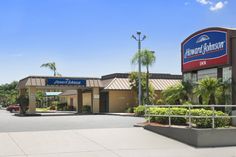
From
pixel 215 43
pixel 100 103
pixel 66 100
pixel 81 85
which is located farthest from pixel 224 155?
pixel 66 100

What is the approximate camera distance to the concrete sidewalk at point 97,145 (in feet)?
45.8

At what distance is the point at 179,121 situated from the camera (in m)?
18.8

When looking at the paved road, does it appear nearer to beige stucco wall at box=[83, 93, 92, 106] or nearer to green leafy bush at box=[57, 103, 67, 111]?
beige stucco wall at box=[83, 93, 92, 106]

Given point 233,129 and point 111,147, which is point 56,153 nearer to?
point 111,147

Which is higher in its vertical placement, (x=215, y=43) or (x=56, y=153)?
(x=215, y=43)

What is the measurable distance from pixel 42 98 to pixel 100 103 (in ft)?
139

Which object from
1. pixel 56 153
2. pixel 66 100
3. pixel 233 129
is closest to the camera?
pixel 56 153

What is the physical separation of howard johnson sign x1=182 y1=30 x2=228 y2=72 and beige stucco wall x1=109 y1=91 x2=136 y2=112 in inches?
861

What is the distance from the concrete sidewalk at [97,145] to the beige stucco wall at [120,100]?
31.5 m

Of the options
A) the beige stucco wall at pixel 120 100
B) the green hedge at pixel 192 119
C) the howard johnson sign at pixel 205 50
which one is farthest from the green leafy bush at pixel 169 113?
the beige stucco wall at pixel 120 100

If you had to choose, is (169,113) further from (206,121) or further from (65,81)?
(65,81)

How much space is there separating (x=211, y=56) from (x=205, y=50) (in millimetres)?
823

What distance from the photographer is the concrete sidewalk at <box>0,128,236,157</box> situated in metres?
→ 14.0

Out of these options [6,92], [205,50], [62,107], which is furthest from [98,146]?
[6,92]
